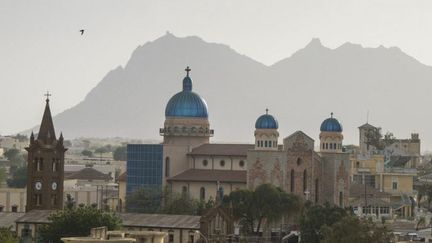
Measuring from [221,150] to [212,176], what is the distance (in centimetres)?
376

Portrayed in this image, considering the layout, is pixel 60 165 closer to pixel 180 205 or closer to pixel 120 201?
pixel 180 205

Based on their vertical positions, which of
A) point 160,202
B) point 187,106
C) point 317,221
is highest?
point 187,106

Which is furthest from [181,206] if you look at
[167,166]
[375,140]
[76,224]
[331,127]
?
[375,140]

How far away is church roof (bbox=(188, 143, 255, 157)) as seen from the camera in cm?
11612

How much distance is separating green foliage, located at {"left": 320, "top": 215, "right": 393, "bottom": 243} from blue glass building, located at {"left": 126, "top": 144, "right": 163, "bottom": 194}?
43.1 m

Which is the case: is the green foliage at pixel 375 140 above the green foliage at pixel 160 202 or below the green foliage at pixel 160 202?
A: above

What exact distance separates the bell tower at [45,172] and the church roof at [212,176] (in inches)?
608

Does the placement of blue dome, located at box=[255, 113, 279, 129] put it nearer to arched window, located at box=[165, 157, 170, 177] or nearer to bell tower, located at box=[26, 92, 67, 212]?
arched window, located at box=[165, 157, 170, 177]

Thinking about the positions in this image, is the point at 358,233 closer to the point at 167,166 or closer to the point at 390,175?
the point at 167,166

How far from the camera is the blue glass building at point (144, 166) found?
11875 centimetres

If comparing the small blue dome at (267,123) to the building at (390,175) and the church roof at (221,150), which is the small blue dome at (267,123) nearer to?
the church roof at (221,150)

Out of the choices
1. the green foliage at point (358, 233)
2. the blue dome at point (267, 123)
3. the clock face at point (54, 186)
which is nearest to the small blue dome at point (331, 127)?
the blue dome at point (267, 123)

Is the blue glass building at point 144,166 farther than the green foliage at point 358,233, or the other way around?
the blue glass building at point 144,166

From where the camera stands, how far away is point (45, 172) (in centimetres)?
10050
